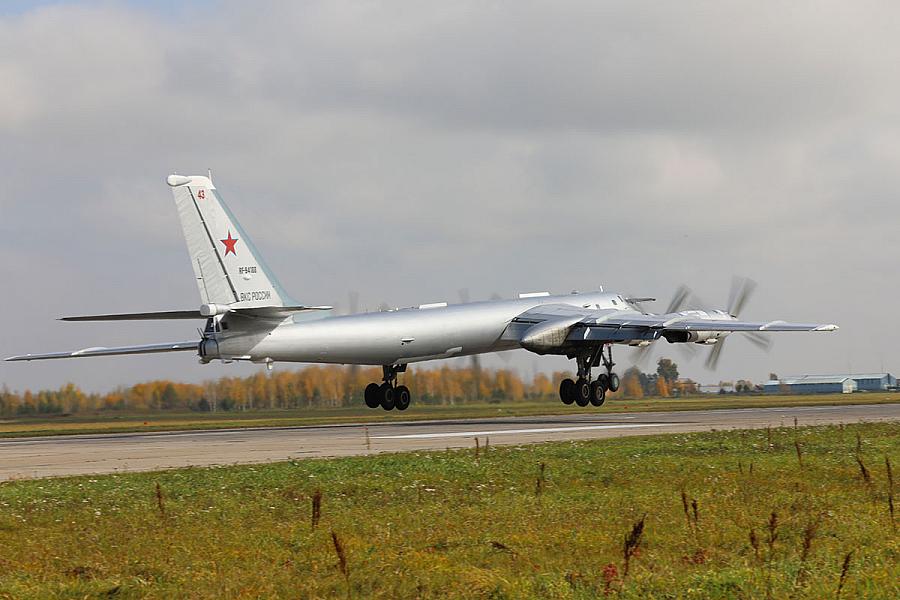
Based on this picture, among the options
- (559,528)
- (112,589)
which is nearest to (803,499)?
(559,528)

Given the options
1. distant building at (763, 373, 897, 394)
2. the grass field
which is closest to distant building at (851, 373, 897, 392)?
distant building at (763, 373, 897, 394)

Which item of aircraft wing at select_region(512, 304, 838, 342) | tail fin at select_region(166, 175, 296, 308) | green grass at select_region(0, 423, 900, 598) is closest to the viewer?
green grass at select_region(0, 423, 900, 598)

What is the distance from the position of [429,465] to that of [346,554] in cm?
904

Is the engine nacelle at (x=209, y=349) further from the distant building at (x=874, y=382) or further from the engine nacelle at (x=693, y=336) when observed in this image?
the distant building at (x=874, y=382)

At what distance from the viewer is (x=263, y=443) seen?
2923 centimetres

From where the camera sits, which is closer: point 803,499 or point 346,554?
point 346,554

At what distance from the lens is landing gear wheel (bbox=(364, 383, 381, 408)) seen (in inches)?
1751

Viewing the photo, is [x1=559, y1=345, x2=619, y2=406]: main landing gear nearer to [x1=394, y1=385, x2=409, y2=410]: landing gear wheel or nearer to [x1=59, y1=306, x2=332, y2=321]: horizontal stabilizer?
[x1=394, y1=385, x2=409, y2=410]: landing gear wheel

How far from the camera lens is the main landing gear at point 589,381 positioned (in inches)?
1847

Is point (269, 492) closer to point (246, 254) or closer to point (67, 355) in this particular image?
point (246, 254)

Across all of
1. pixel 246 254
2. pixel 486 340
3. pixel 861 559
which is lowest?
pixel 861 559

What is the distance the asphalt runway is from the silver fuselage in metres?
2.72

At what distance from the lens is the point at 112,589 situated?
945 cm

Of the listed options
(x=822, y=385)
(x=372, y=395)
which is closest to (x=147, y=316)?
(x=372, y=395)
